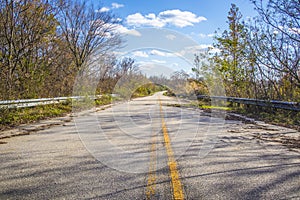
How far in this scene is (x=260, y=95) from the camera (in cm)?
1641

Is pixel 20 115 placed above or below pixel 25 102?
below

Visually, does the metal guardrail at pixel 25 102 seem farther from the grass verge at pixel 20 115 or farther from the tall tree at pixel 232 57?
the tall tree at pixel 232 57

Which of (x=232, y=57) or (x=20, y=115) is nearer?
(x=20, y=115)

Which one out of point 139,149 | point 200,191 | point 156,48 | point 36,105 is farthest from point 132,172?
point 156,48

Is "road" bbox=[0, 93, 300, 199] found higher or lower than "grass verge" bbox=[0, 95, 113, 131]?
lower

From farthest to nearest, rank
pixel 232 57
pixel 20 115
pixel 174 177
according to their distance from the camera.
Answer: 1. pixel 232 57
2. pixel 20 115
3. pixel 174 177

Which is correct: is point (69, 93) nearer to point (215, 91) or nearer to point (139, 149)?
point (215, 91)

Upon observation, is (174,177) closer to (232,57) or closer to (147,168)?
(147,168)

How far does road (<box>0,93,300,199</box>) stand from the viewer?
3.46 m

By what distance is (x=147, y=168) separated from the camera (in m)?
4.49

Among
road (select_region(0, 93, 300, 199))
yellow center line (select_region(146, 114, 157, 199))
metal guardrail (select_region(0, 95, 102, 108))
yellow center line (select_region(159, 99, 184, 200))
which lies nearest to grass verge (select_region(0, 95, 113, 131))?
metal guardrail (select_region(0, 95, 102, 108))

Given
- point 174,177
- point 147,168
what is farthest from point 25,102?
point 174,177

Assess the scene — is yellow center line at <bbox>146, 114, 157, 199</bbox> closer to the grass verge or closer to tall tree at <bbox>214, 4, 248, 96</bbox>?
the grass verge

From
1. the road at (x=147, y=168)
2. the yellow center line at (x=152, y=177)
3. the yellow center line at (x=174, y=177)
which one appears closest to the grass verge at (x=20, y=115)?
the road at (x=147, y=168)
